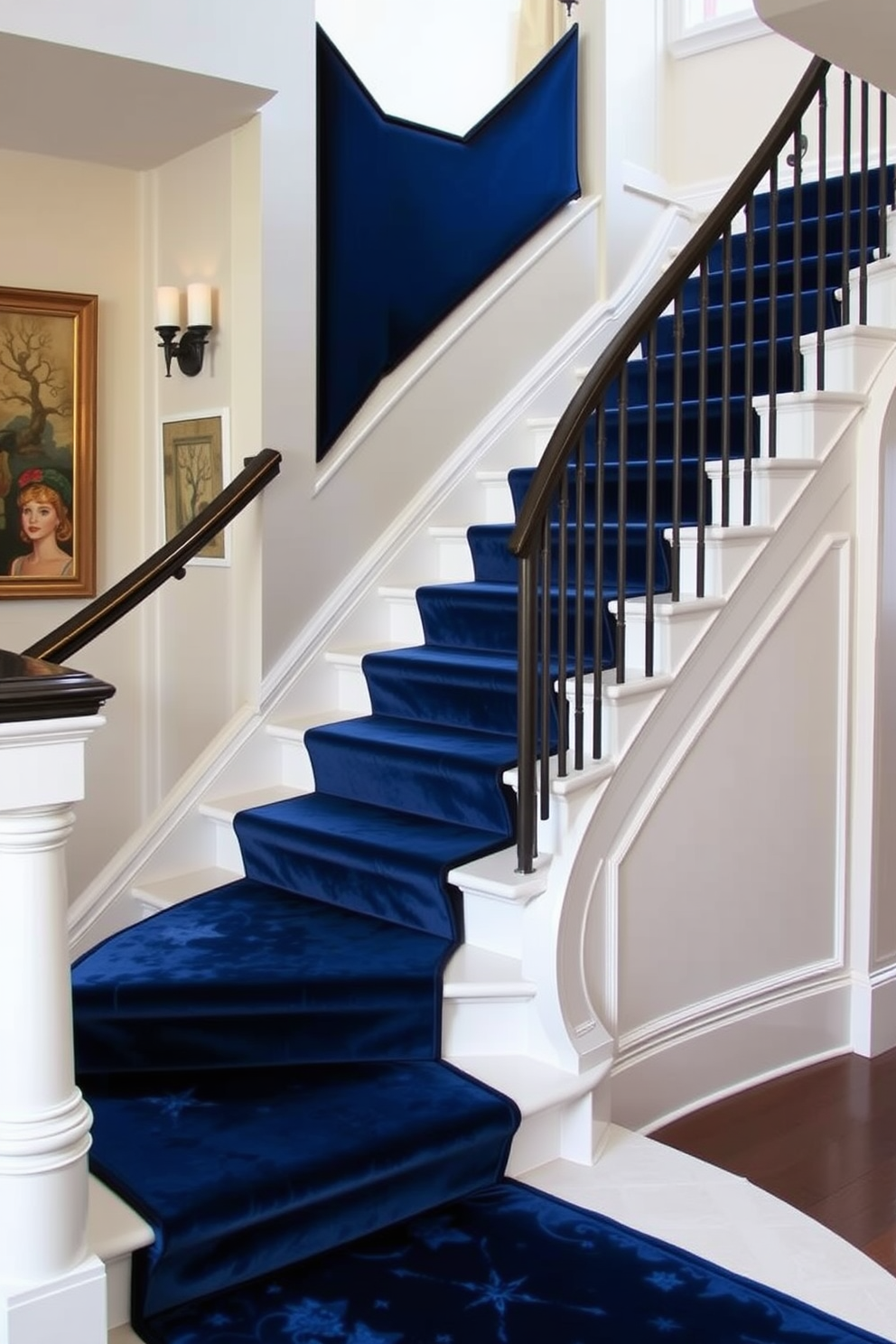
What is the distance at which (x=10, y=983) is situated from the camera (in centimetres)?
234

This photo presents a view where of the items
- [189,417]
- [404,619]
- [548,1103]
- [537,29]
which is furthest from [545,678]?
[537,29]

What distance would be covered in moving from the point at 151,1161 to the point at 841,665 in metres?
2.55

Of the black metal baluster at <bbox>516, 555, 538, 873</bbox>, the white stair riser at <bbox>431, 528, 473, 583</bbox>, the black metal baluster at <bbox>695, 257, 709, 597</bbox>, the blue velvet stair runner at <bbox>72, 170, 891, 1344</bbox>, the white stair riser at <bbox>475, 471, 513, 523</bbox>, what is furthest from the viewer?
the white stair riser at <bbox>475, 471, 513, 523</bbox>

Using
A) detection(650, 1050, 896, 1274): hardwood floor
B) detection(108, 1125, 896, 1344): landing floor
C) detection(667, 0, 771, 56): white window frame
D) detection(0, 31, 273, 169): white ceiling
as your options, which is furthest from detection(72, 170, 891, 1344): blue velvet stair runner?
detection(667, 0, 771, 56): white window frame

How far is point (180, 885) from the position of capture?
4137 millimetres

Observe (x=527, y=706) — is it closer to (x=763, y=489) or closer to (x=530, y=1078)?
(x=530, y=1078)

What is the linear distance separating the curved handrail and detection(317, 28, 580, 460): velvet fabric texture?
37 cm

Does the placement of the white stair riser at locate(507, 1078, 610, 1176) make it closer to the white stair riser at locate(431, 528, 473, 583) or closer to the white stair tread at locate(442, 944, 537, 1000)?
the white stair tread at locate(442, 944, 537, 1000)

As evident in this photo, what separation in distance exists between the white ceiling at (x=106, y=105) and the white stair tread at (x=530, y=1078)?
2.68 metres

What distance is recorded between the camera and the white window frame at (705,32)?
603cm

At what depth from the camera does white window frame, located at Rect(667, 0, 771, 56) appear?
603 centimetres

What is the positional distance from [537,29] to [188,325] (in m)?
2.86

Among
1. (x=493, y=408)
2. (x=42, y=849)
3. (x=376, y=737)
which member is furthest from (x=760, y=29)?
(x=42, y=849)

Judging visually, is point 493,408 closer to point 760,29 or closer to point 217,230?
point 217,230
